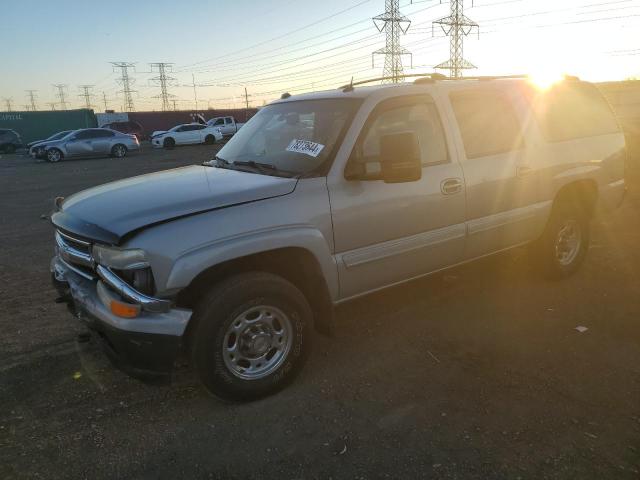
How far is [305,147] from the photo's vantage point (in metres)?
3.56

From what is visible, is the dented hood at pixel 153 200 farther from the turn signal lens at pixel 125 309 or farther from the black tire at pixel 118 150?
the black tire at pixel 118 150

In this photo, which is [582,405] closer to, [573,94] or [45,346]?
[573,94]

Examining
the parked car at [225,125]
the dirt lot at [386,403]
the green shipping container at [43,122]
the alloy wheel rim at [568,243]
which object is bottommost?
the dirt lot at [386,403]

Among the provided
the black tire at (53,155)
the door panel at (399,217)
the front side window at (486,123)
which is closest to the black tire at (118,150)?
the black tire at (53,155)

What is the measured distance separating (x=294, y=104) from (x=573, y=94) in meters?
2.90

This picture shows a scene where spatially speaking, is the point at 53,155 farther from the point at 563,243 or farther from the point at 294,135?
the point at 563,243

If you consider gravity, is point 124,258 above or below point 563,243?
above

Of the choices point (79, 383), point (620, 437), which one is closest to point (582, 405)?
point (620, 437)

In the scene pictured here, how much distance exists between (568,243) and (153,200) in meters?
4.14

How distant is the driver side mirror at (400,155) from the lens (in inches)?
124

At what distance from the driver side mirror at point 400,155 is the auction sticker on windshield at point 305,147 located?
49 centimetres

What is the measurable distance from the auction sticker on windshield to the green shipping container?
44562 millimetres

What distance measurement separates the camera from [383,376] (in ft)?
11.3

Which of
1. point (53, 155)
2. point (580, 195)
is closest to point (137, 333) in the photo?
point (580, 195)
